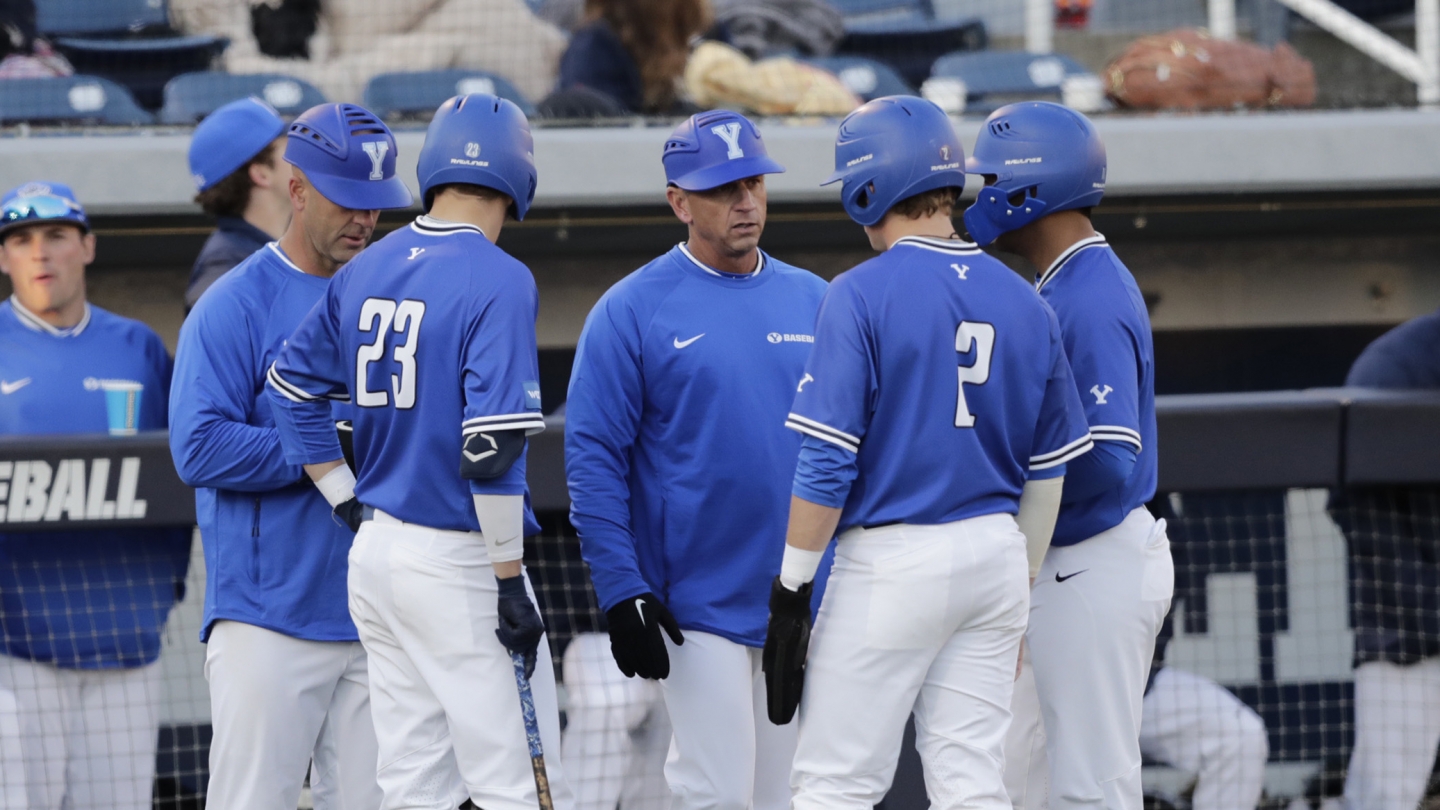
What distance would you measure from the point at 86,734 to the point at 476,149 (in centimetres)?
192

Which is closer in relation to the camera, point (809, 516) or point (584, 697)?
point (809, 516)

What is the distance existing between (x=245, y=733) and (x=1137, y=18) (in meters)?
7.18

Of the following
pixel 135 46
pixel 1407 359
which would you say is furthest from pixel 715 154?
pixel 135 46

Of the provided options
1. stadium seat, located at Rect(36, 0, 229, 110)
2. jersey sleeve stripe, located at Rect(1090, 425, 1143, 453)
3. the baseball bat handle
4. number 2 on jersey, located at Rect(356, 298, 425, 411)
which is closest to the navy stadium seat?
stadium seat, located at Rect(36, 0, 229, 110)

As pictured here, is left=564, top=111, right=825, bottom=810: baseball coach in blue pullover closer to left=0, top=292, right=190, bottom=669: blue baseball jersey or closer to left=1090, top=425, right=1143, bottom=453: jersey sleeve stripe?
left=1090, top=425, right=1143, bottom=453: jersey sleeve stripe

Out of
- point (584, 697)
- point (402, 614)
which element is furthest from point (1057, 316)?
point (584, 697)

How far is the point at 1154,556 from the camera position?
3.01 meters

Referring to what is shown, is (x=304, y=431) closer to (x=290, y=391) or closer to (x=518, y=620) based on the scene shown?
(x=290, y=391)

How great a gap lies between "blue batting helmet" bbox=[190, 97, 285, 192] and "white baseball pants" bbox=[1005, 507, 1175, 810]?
206 cm

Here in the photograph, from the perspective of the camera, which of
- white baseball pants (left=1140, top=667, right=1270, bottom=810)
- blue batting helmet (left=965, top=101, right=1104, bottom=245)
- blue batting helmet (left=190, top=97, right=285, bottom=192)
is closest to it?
blue batting helmet (left=965, top=101, right=1104, bottom=245)

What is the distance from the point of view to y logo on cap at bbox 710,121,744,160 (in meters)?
2.99

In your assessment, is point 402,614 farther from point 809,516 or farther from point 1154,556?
point 1154,556

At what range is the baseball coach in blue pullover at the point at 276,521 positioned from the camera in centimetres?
288

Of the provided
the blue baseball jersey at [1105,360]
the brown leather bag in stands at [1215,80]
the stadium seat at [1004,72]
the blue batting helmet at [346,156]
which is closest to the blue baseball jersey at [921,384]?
the blue baseball jersey at [1105,360]
